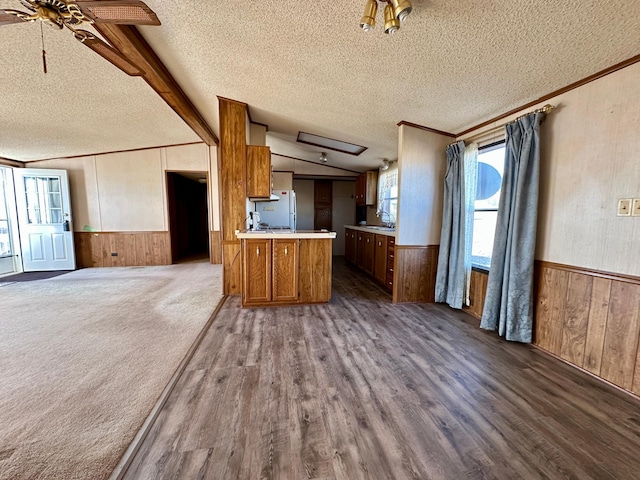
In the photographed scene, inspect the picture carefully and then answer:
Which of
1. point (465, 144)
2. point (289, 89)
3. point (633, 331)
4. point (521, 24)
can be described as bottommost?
point (633, 331)

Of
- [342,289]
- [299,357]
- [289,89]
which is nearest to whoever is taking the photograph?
[299,357]

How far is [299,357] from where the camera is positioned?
2.11m

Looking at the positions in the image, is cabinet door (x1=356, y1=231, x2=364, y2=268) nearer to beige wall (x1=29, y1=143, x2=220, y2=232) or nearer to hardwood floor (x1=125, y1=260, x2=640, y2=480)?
hardwood floor (x1=125, y1=260, x2=640, y2=480)

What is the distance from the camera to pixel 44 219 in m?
5.13

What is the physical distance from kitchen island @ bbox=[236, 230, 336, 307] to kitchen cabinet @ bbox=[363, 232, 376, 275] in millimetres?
1532

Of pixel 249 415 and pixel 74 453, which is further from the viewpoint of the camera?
pixel 249 415

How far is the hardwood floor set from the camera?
47.6 inches

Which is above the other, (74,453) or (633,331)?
(633,331)

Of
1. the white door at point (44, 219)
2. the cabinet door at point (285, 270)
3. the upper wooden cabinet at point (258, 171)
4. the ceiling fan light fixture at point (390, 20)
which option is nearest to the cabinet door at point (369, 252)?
the cabinet door at point (285, 270)

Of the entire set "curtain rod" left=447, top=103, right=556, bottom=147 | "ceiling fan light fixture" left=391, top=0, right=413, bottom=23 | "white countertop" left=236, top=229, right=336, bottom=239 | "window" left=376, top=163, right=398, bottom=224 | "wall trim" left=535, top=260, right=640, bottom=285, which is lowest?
"wall trim" left=535, top=260, right=640, bottom=285

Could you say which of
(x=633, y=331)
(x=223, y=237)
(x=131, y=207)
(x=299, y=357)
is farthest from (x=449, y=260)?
(x=131, y=207)

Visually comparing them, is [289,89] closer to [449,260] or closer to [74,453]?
[449,260]

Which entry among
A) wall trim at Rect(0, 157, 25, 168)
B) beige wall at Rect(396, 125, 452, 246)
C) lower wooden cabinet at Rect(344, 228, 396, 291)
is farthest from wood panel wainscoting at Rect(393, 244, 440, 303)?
wall trim at Rect(0, 157, 25, 168)

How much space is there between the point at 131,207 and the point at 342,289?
4.85 meters
